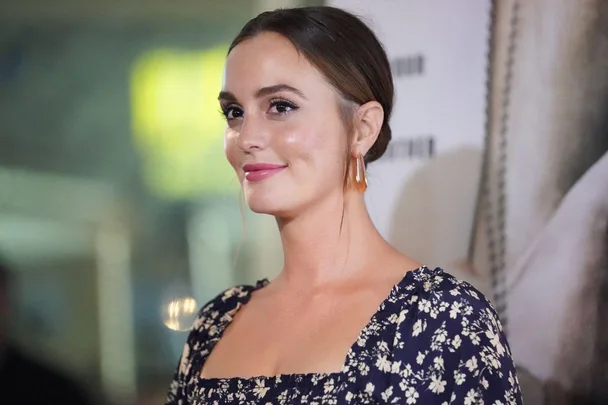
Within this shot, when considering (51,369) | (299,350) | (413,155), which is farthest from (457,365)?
(51,369)

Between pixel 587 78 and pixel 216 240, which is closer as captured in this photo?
pixel 587 78

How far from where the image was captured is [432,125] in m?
1.44

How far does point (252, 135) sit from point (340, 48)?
178 mm

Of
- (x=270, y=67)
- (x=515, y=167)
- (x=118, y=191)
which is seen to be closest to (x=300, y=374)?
(x=270, y=67)

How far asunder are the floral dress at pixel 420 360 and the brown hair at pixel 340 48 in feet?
0.89

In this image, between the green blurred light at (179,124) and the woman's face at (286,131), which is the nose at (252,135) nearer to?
the woman's face at (286,131)

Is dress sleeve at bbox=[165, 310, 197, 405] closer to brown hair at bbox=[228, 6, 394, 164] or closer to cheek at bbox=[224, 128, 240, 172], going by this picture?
cheek at bbox=[224, 128, 240, 172]

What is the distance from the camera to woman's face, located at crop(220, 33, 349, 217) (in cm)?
110

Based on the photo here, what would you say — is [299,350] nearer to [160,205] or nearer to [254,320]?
[254,320]

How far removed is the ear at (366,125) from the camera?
1136 millimetres

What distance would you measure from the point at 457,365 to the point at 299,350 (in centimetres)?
23

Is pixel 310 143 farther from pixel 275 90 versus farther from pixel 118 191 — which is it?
pixel 118 191

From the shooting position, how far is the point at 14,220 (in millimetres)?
1642

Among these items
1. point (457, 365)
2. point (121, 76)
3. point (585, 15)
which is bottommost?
point (457, 365)
